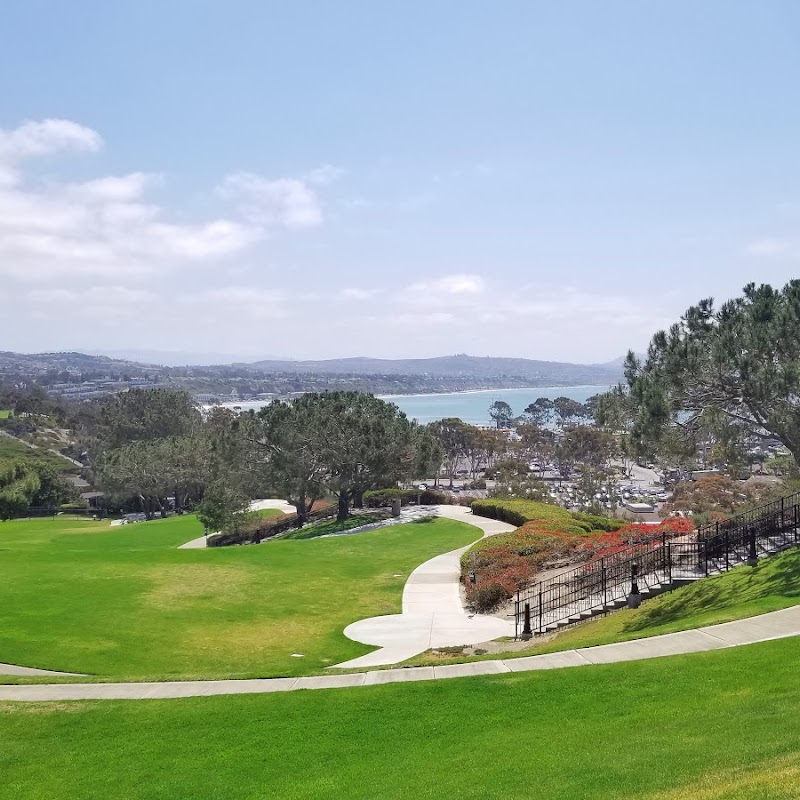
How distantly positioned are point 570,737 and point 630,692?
2.03 m

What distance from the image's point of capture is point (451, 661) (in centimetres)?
1583

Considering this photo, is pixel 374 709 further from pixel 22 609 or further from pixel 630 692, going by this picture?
pixel 22 609

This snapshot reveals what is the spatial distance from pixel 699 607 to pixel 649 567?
4900 millimetres

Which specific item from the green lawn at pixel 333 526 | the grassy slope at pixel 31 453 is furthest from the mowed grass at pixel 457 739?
the grassy slope at pixel 31 453

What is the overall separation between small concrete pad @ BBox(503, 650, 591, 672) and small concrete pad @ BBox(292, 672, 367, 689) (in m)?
3.15

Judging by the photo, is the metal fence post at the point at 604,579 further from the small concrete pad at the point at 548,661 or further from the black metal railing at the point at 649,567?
the small concrete pad at the point at 548,661

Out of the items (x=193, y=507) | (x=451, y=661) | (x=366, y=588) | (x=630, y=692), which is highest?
(x=630, y=692)

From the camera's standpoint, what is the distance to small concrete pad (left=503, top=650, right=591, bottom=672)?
1423cm

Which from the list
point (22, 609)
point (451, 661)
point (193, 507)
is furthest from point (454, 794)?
point (193, 507)

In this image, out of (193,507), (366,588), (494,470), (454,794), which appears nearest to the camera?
(454,794)

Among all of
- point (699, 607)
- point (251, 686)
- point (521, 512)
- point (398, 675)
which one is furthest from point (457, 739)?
point (521, 512)

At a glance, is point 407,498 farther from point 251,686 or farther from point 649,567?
point 251,686

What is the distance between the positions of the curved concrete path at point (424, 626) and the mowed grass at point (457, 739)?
18.1ft

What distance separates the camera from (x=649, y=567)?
887 inches
